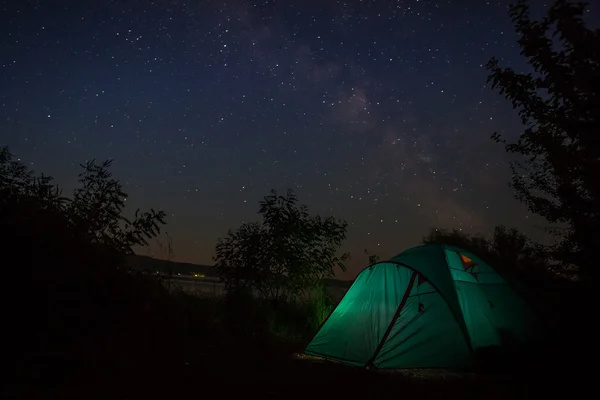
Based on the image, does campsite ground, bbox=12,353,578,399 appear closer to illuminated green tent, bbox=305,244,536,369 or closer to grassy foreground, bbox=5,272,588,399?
grassy foreground, bbox=5,272,588,399

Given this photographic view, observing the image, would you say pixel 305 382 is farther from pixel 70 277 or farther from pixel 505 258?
pixel 505 258

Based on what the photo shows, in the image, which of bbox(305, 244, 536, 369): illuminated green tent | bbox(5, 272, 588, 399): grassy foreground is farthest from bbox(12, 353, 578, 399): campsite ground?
bbox(305, 244, 536, 369): illuminated green tent

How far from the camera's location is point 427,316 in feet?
24.0

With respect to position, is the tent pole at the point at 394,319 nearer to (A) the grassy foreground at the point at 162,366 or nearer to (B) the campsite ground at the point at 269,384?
(A) the grassy foreground at the point at 162,366

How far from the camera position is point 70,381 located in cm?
514

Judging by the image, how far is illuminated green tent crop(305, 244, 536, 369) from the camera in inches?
277

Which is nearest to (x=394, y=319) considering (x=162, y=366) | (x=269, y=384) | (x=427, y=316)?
(x=427, y=316)

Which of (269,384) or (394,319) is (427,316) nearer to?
(394,319)

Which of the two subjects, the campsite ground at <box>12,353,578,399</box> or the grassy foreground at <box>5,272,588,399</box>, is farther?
the grassy foreground at <box>5,272,588,399</box>

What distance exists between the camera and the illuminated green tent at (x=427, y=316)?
7.04m

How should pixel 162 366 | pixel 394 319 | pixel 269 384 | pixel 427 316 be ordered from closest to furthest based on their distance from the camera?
pixel 269 384, pixel 162 366, pixel 427 316, pixel 394 319

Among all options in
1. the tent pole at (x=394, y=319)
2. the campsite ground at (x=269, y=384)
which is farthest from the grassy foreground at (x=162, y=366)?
Answer: the tent pole at (x=394, y=319)

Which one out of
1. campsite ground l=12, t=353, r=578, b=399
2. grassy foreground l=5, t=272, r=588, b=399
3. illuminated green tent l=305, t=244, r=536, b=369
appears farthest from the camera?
illuminated green tent l=305, t=244, r=536, b=369

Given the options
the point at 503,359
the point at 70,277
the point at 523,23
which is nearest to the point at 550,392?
the point at 503,359
